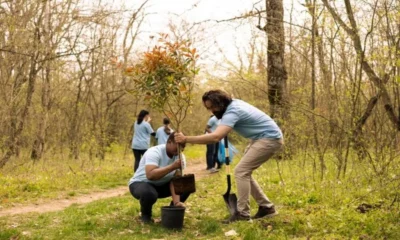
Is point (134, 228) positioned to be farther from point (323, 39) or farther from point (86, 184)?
point (86, 184)

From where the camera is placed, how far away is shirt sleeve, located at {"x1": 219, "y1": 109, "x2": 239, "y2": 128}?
5586mm

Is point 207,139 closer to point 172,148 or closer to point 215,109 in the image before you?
point 215,109

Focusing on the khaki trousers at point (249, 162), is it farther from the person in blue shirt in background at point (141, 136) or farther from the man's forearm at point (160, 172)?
the person in blue shirt in background at point (141, 136)

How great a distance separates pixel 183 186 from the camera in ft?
19.9

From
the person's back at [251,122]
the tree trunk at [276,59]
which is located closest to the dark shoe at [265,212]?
the person's back at [251,122]

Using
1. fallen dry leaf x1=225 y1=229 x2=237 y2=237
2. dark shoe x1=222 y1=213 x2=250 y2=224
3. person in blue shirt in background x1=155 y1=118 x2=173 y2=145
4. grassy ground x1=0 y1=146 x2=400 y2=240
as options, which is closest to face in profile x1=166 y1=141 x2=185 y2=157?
grassy ground x1=0 y1=146 x2=400 y2=240

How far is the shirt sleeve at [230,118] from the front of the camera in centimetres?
559

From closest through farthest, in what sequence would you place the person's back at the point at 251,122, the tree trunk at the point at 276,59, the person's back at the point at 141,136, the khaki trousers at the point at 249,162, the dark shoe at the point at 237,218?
the person's back at the point at 251,122 < the khaki trousers at the point at 249,162 < the dark shoe at the point at 237,218 < the tree trunk at the point at 276,59 < the person's back at the point at 141,136

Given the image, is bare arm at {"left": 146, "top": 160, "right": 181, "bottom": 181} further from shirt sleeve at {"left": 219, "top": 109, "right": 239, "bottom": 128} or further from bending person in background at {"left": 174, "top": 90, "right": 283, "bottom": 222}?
shirt sleeve at {"left": 219, "top": 109, "right": 239, "bottom": 128}

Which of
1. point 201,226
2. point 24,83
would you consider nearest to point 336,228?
point 201,226

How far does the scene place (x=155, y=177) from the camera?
6.06m

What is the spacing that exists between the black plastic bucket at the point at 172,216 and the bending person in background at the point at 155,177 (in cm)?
21

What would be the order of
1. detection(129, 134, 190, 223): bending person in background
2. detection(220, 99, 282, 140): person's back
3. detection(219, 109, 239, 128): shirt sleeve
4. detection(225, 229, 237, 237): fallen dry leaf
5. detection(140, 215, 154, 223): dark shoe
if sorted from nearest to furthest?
detection(225, 229, 237, 237): fallen dry leaf, detection(219, 109, 239, 128): shirt sleeve, detection(220, 99, 282, 140): person's back, detection(129, 134, 190, 223): bending person in background, detection(140, 215, 154, 223): dark shoe

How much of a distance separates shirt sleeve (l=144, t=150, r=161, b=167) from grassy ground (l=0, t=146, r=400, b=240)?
829 mm
